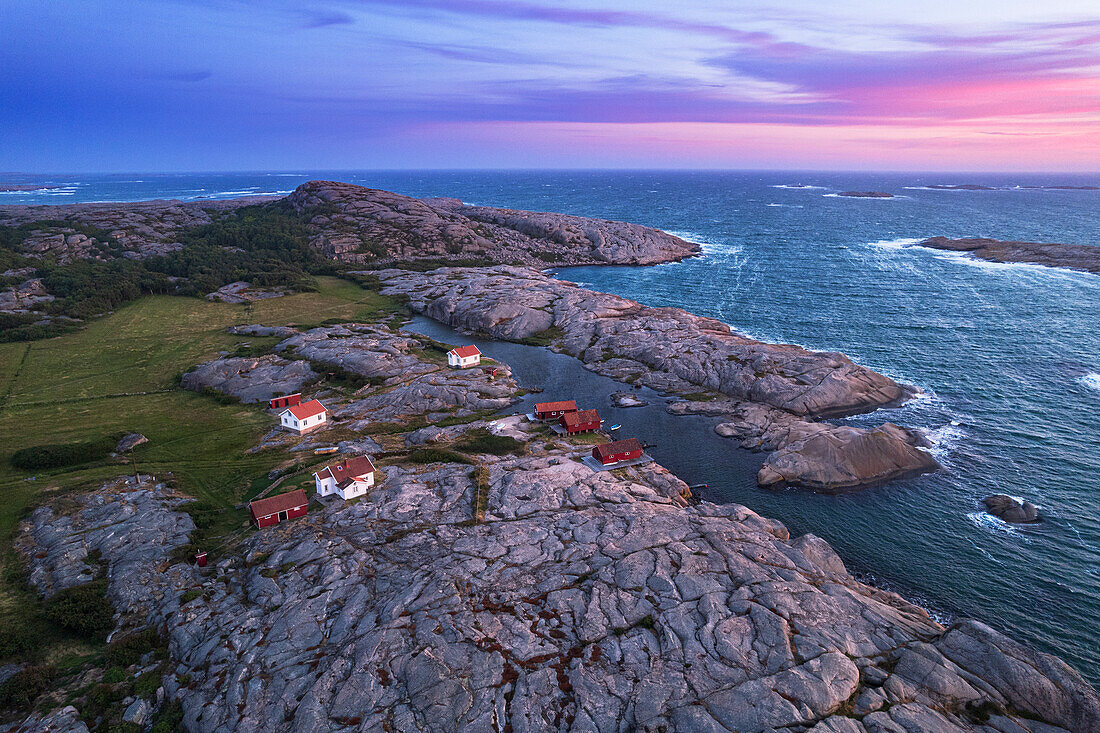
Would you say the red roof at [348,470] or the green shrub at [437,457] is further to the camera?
the green shrub at [437,457]

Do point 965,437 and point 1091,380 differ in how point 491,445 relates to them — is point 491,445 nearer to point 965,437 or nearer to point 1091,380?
point 965,437

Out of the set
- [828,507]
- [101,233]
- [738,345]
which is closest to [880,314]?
[738,345]

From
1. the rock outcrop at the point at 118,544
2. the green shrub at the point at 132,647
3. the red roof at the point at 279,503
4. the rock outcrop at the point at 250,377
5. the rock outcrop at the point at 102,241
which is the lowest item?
the green shrub at the point at 132,647

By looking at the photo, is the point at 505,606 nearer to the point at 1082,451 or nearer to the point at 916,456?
→ the point at 916,456

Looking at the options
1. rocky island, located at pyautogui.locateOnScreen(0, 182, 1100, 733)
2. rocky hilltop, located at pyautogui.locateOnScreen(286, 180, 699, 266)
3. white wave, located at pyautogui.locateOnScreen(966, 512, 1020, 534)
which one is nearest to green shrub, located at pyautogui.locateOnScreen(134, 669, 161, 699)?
rocky island, located at pyautogui.locateOnScreen(0, 182, 1100, 733)

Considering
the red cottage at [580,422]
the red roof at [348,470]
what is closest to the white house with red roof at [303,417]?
the red roof at [348,470]

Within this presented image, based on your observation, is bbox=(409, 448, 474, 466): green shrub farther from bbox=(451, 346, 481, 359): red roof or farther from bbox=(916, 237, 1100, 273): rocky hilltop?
bbox=(916, 237, 1100, 273): rocky hilltop

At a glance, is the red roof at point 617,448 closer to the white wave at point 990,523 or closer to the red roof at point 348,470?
the red roof at point 348,470
